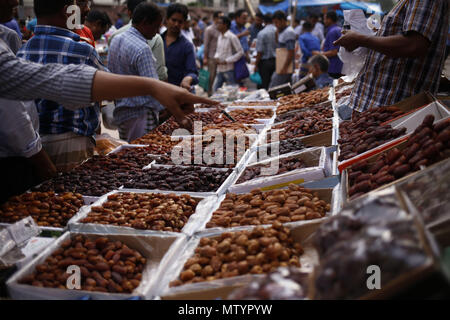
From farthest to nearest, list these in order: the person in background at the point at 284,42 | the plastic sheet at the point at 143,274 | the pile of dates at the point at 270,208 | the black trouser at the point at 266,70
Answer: the black trouser at the point at 266,70
the person in background at the point at 284,42
the pile of dates at the point at 270,208
the plastic sheet at the point at 143,274

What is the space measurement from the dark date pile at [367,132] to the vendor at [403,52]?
25 cm

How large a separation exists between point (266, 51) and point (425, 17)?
6095 mm

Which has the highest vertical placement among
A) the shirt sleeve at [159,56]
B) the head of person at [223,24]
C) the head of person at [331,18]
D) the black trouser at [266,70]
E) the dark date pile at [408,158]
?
the head of person at [223,24]

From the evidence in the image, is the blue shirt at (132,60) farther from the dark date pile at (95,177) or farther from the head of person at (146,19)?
the dark date pile at (95,177)

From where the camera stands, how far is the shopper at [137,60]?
132 inches

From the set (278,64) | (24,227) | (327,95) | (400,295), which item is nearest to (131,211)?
(24,227)

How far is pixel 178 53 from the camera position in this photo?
16.6ft

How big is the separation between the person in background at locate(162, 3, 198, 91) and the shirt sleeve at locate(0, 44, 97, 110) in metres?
3.33

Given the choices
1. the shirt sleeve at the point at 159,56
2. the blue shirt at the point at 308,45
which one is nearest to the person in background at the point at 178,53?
the shirt sleeve at the point at 159,56

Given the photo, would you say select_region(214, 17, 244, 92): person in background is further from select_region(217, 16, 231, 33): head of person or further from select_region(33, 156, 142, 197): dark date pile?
select_region(33, 156, 142, 197): dark date pile

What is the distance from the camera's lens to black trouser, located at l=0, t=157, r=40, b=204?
216 centimetres

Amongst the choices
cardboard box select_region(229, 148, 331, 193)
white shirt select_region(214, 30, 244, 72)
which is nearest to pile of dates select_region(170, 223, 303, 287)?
cardboard box select_region(229, 148, 331, 193)

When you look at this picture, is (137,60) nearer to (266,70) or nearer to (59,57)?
(59,57)

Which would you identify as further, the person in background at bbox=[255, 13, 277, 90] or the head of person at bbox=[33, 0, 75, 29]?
the person in background at bbox=[255, 13, 277, 90]
